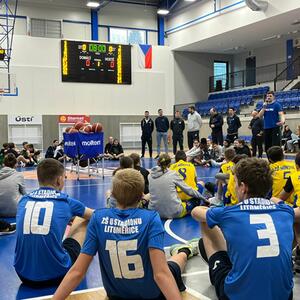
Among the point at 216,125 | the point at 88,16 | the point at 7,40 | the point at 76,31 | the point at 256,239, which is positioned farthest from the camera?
the point at 88,16

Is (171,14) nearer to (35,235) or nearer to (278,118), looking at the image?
(278,118)

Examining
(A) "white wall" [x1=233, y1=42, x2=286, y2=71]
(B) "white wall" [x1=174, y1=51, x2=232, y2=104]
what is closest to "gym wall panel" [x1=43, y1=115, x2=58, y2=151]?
(B) "white wall" [x1=174, y1=51, x2=232, y2=104]

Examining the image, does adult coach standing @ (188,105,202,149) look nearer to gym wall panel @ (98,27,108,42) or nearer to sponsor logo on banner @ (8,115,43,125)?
sponsor logo on banner @ (8,115,43,125)

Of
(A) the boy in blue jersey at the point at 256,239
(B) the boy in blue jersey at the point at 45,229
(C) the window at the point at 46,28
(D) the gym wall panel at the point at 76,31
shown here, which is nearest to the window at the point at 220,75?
(D) the gym wall panel at the point at 76,31

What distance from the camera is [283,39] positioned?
2383 centimetres

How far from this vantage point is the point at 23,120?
20.7 meters

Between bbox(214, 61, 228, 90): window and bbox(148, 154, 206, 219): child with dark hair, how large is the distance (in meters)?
20.1

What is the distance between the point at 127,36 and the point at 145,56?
5.70 ft

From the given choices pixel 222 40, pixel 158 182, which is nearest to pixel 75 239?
pixel 158 182

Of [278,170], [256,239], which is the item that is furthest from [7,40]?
[256,239]

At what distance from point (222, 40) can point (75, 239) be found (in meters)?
20.8

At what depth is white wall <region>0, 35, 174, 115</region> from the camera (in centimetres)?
2084

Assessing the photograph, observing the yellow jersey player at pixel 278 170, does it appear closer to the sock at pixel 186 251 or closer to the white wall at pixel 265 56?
the sock at pixel 186 251

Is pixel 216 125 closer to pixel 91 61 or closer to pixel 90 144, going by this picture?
pixel 90 144
